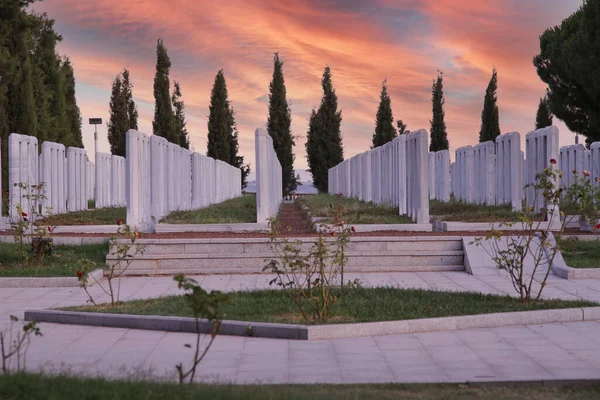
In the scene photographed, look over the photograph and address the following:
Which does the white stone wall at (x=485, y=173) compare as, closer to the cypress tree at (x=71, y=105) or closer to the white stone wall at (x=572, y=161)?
the white stone wall at (x=572, y=161)

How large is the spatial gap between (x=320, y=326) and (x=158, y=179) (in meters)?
13.2

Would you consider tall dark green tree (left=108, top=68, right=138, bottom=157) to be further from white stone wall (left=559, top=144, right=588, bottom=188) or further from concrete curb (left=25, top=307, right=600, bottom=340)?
concrete curb (left=25, top=307, right=600, bottom=340)

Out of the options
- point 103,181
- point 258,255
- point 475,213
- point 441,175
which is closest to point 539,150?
point 475,213

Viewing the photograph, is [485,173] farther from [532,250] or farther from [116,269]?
[116,269]

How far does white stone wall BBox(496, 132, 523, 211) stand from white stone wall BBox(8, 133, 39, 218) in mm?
13205

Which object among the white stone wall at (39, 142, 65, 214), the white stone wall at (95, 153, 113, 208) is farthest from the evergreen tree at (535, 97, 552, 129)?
the white stone wall at (39, 142, 65, 214)

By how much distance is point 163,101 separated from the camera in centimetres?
4866

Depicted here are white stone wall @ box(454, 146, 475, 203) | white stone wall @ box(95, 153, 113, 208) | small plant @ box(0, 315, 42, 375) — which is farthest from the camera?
white stone wall @ box(95, 153, 113, 208)

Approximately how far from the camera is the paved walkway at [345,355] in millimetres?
6562

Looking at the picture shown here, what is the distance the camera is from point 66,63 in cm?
4472

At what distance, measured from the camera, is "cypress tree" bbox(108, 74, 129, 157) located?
52.2m

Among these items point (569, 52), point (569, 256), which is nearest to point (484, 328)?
point (569, 256)

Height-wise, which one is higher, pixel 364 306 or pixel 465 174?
pixel 465 174

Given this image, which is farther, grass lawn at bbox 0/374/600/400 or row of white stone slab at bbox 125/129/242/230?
row of white stone slab at bbox 125/129/242/230
